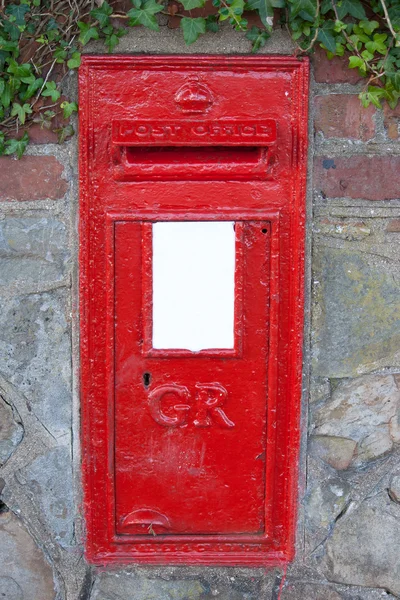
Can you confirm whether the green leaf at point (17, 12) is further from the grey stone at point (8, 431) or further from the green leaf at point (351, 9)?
the grey stone at point (8, 431)

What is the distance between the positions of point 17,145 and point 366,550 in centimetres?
155

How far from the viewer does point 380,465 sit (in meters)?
1.73

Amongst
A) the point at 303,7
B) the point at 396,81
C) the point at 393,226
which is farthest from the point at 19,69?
the point at 393,226

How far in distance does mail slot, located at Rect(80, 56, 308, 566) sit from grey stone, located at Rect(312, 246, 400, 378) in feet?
0.30

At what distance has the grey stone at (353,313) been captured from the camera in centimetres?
165

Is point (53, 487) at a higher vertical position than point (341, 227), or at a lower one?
lower

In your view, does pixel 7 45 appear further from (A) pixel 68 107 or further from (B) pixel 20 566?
(B) pixel 20 566

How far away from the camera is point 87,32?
1.49 m

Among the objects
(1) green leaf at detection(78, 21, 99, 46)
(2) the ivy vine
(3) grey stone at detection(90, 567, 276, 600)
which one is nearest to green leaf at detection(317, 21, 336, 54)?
(2) the ivy vine

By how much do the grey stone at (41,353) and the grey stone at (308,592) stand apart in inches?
32.4

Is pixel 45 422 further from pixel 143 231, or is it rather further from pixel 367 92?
pixel 367 92

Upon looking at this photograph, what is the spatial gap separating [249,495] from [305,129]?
1.04 m

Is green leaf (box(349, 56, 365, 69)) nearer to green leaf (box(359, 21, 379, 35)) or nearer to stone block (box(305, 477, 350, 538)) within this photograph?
green leaf (box(359, 21, 379, 35))

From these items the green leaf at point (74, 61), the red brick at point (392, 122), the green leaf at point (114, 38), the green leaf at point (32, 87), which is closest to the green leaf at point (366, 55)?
the red brick at point (392, 122)
